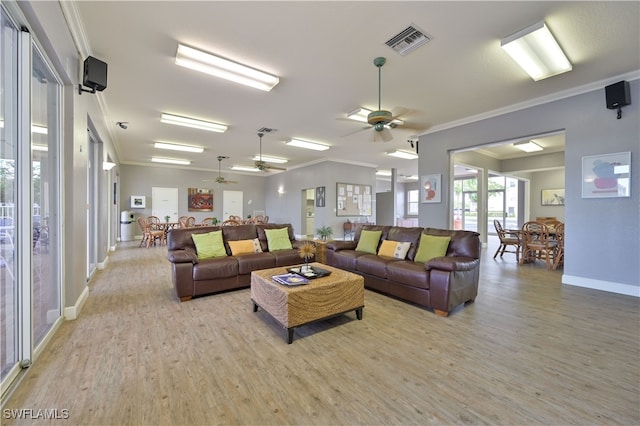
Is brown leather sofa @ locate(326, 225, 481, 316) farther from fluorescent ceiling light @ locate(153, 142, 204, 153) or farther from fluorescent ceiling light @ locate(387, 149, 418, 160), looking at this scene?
fluorescent ceiling light @ locate(153, 142, 204, 153)

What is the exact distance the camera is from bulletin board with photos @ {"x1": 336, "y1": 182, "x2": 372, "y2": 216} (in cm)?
914

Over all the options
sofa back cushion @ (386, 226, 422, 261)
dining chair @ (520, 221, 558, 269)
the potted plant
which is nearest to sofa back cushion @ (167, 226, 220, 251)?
sofa back cushion @ (386, 226, 422, 261)

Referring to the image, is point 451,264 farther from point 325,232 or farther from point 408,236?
point 325,232

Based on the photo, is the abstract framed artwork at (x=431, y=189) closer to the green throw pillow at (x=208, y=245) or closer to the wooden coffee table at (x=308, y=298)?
the wooden coffee table at (x=308, y=298)

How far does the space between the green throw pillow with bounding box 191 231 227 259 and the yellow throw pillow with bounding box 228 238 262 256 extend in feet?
0.47

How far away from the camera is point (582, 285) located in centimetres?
401

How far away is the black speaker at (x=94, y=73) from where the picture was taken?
9.16 feet

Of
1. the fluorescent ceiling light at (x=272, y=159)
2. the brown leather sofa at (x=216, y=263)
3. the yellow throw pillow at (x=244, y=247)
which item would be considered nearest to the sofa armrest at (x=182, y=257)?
the brown leather sofa at (x=216, y=263)

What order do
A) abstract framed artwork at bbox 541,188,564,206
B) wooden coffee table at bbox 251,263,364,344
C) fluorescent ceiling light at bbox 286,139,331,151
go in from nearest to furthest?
wooden coffee table at bbox 251,263,364,344
fluorescent ceiling light at bbox 286,139,331,151
abstract framed artwork at bbox 541,188,564,206

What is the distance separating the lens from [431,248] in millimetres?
Answer: 3635

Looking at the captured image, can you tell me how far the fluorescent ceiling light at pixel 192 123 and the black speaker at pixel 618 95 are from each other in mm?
6254

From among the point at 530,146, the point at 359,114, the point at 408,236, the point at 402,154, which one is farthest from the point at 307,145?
the point at 530,146

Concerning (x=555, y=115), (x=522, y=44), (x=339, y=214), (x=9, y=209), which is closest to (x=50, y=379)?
(x=9, y=209)

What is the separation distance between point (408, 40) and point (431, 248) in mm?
Answer: 2504
